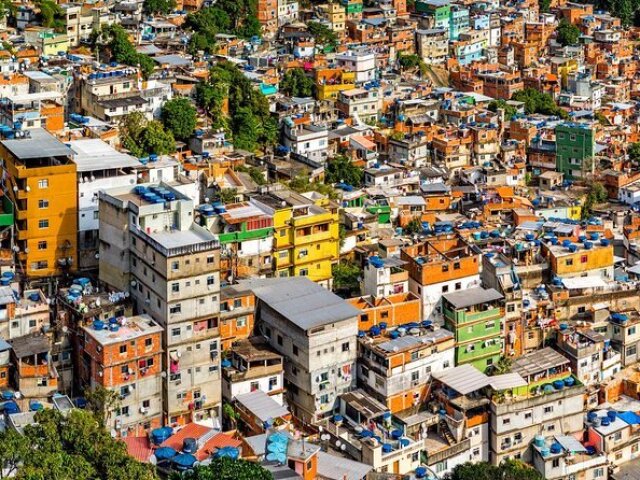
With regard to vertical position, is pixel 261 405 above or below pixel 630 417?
above

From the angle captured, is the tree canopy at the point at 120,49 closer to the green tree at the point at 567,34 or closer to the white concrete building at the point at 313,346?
the white concrete building at the point at 313,346

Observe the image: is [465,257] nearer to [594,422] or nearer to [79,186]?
[594,422]

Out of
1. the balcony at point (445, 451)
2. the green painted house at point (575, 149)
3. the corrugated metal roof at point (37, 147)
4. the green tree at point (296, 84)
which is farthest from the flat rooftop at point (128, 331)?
the green painted house at point (575, 149)

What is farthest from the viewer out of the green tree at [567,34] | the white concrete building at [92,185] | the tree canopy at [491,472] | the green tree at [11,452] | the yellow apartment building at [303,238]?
the green tree at [567,34]

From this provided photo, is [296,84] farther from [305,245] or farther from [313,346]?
[313,346]

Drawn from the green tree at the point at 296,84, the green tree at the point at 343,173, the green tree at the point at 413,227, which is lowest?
the green tree at the point at 413,227

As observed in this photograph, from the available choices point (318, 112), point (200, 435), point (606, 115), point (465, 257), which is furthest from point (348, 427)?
point (606, 115)

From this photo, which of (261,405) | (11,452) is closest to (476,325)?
(261,405)
